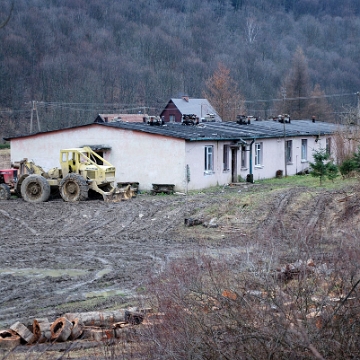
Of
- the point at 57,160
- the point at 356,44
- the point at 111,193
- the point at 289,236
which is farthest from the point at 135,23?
the point at 289,236

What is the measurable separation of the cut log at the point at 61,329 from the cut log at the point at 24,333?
324 mm

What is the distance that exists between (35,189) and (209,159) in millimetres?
8737

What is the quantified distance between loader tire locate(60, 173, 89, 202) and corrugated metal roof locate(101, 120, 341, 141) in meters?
5.41

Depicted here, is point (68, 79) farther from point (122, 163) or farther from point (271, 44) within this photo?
point (122, 163)

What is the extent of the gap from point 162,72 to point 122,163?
6237 centimetres

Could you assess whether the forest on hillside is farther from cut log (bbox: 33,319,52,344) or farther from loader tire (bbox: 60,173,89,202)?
cut log (bbox: 33,319,52,344)

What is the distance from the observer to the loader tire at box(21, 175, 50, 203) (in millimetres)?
28688

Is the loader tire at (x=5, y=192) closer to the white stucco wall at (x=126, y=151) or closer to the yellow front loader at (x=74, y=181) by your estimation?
the yellow front loader at (x=74, y=181)

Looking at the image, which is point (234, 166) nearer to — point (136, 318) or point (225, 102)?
point (136, 318)

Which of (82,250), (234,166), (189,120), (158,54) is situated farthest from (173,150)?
(158,54)

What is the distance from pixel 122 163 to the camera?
110 ft

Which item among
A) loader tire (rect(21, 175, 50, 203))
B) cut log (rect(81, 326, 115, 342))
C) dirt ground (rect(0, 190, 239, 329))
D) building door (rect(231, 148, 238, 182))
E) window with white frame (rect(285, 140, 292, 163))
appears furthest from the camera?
window with white frame (rect(285, 140, 292, 163))

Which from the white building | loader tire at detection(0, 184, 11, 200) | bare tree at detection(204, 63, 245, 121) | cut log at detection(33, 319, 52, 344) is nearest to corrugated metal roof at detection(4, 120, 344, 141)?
the white building

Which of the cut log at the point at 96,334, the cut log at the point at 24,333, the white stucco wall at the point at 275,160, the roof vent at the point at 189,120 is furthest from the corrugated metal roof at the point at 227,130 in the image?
the cut log at the point at 24,333
